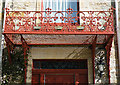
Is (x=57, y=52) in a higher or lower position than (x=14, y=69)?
higher

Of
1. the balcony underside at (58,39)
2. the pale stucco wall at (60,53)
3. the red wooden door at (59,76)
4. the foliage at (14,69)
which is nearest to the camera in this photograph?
the balcony underside at (58,39)

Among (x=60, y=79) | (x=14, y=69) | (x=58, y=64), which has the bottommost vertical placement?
(x=60, y=79)

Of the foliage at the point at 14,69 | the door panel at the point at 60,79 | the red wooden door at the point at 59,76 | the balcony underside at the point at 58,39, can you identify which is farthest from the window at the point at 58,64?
the balcony underside at the point at 58,39

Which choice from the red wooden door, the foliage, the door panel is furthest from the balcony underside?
the door panel

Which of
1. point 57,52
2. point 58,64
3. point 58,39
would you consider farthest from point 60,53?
point 58,39

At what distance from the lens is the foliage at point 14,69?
26.5 feet

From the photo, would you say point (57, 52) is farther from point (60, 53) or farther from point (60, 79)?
point (60, 79)

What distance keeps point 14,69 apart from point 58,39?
1801 mm

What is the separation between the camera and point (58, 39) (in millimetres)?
7836

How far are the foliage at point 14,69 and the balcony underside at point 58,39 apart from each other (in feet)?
1.45

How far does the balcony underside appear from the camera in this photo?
752 centimetres

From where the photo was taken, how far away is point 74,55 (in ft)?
27.4

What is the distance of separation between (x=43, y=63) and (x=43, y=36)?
4.26 ft

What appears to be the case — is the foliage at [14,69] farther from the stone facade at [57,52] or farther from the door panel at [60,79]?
the door panel at [60,79]
